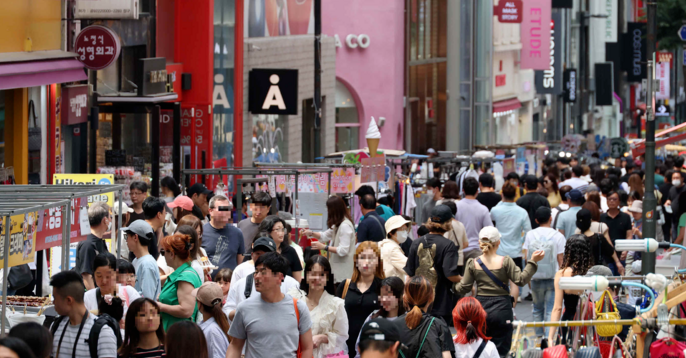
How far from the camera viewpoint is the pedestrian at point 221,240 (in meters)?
9.91

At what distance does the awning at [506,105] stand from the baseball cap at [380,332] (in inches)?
1792

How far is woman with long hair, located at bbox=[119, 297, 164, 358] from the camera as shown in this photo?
6180 millimetres

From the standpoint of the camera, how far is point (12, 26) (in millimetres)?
13047

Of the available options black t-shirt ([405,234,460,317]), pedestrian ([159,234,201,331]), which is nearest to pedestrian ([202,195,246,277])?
black t-shirt ([405,234,460,317])

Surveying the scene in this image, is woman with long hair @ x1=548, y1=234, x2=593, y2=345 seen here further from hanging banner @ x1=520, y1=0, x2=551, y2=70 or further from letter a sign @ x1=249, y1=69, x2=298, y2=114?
hanging banner @ x1=520, y1=0, x2=551, y2=70

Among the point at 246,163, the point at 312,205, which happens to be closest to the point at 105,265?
the point at 312,205

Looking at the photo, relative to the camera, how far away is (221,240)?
32.7 feet

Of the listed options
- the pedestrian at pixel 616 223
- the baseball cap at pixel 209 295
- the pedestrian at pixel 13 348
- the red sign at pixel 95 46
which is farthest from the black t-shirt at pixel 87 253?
the pedestrian at pixel 616 223

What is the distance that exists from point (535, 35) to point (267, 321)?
43.8m

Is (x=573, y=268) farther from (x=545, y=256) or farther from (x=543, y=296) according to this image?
(x=543, y=296)

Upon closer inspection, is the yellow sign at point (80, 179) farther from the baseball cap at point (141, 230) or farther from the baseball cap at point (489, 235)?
the baseball cap at point (489, 235)

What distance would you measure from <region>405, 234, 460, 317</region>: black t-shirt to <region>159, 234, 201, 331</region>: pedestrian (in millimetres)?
2893

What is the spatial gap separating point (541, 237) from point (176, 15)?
12.2 metres

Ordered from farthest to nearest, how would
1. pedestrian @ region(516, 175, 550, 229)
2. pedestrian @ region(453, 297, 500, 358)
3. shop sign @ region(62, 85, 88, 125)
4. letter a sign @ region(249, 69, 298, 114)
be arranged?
letter a sign @ region(249, 69, 298, 114)
pedestrian @ region(516, 175, 550, 229)
shop sign @ region(62, 85, 88, 125)
pedestrian @ region(453, 297, 500, 358)
